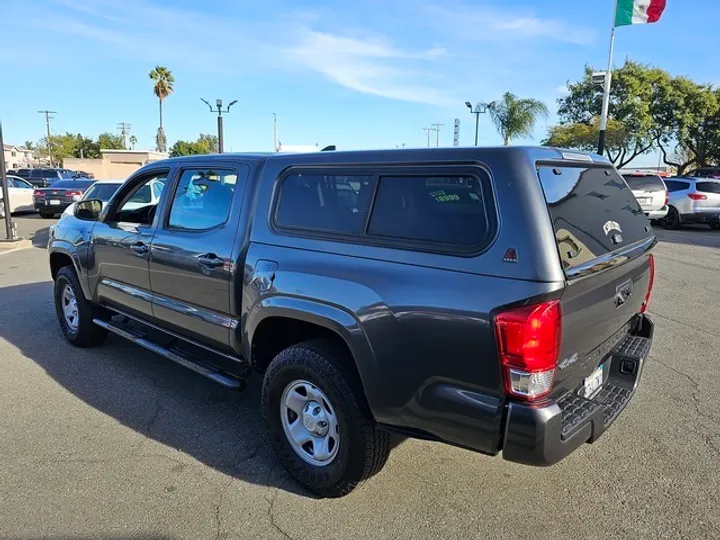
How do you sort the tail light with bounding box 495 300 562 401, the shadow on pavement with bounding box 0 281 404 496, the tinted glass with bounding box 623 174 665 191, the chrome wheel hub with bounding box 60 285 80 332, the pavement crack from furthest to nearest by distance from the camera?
the tinted glass with bounding box 623 174 665 191 < the chrome wheel hub with bounding box 60 285 80 332 < the shadow on pavement with bounding box 0 281 404 496 < the pavement crack < the tail light with bounding box 495 300 562 401

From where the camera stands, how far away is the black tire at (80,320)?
4.92m

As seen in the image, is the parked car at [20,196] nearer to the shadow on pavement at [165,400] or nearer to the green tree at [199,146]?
the shadow on pavement at [165,400]

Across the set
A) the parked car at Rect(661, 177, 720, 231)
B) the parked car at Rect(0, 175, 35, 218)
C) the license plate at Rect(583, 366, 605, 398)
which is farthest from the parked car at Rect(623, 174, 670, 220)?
the parked car at Rect(0, 175, 35, 218)

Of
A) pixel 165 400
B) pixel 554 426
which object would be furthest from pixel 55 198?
pixel 554 426

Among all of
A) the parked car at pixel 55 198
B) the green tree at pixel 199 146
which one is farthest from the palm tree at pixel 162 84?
the parked car at pixel 55 198

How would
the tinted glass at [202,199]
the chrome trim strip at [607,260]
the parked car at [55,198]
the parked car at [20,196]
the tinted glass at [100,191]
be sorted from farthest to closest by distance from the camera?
the parked car at [20,196], the parked car at [55,198], the tinted glass at [100,191], the tinted glass at [202,199], the chrome trim strip at [607,260]

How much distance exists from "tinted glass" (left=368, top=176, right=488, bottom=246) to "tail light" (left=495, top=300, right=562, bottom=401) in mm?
377

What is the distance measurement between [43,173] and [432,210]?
32743 mm

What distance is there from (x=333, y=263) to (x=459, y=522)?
1464 millimetres

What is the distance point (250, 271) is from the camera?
10.0 feet

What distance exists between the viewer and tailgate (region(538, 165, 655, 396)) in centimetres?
221

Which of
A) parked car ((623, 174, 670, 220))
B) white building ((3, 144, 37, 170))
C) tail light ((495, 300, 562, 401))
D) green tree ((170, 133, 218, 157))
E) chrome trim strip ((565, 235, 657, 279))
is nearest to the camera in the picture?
tail light ((495, 300, 562, 401))

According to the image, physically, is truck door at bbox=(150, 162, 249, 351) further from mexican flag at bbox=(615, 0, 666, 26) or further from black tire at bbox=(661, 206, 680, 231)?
mexican flag at bbox=(615, 0, 666, 26)

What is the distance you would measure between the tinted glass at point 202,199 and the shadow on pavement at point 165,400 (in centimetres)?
136
